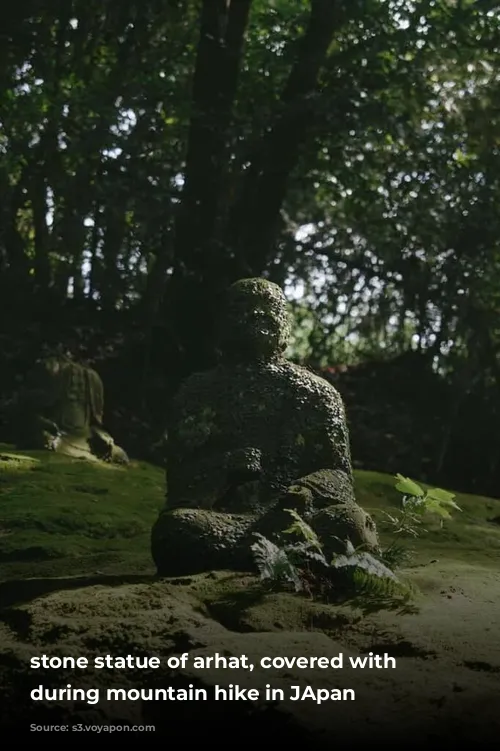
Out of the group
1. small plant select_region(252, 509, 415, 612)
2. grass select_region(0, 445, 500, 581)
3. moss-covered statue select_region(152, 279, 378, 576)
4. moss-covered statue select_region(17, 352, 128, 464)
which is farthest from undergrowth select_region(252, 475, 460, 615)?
moss-covered statue select_region(17, 352, 128, 464)

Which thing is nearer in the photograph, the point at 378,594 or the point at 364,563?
the point at 378,594

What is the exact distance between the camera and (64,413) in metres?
12.8

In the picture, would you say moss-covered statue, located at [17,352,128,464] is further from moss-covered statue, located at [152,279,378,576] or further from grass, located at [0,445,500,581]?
moss-covered statue, located at [152,279,378,576]

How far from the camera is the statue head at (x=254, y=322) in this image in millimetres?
6492

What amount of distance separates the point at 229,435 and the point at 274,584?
4.04 ft

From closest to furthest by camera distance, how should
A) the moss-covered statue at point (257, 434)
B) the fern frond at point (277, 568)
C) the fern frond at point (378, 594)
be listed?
the fern frond at point (378, 594)
the fern frond at point (277, 568)
the moss-covered statue at point (257, 434)

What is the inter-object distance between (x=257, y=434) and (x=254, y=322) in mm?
670

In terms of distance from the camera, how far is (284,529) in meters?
5.84

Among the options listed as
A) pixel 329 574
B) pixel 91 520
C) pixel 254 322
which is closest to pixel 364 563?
pixel 329 574

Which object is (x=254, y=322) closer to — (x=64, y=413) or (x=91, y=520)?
(x=91, y=520)

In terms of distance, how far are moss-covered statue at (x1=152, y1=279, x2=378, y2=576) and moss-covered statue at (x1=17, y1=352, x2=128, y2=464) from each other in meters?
5.77

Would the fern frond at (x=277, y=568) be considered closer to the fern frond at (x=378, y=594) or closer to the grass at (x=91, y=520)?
the fern frond at (x=378, y=594)

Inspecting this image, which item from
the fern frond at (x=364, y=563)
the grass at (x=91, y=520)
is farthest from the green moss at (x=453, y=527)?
the fern frond at (x=364, y=563)

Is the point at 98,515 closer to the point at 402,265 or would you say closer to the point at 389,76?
the point at 389,76
